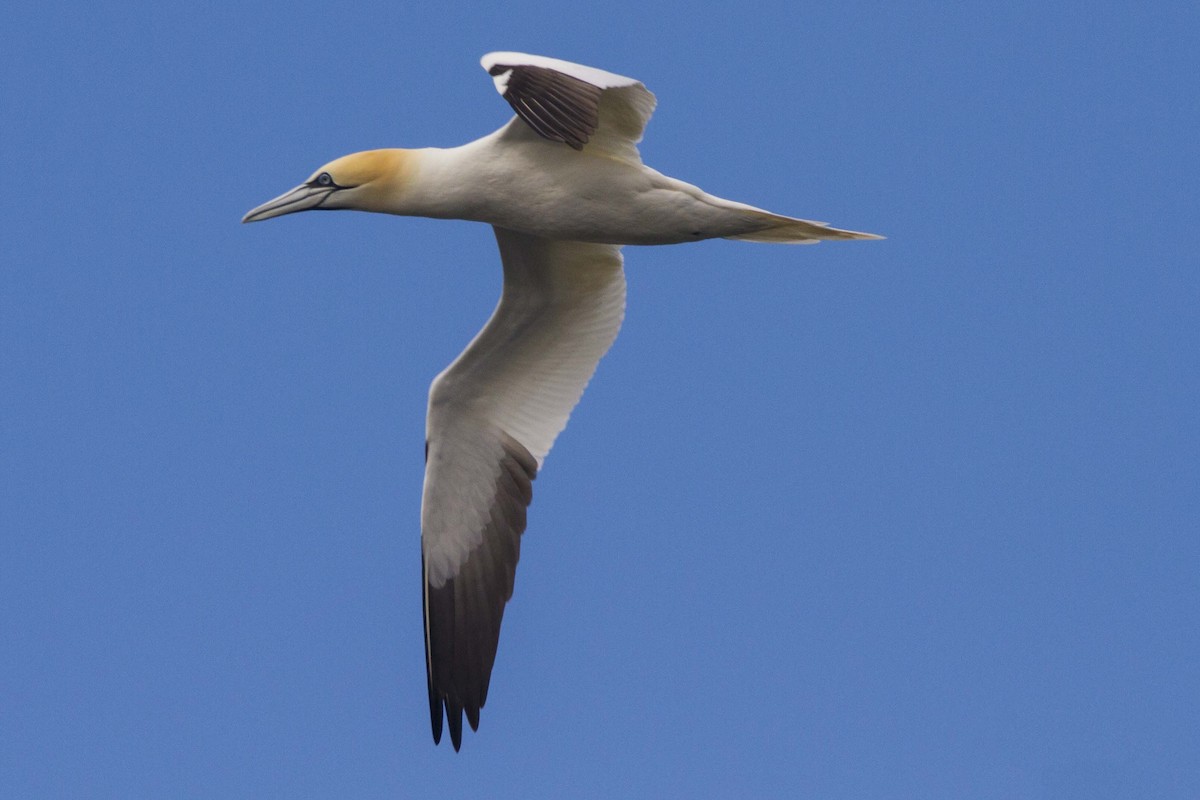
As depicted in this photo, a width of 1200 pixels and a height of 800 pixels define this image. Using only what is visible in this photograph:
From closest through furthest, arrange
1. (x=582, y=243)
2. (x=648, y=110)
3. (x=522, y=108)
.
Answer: (x=522, y=108), (x=648, y=110), (x=582, y=243)

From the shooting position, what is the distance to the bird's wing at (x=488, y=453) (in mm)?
12102

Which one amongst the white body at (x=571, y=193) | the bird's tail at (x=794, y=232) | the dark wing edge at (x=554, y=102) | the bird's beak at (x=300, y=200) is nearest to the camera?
the dark wing edge at (x=554, y=102)

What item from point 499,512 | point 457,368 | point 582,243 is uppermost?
point 582,243

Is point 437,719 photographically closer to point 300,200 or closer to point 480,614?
point 480,614

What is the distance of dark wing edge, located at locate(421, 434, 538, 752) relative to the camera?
39.9 feet

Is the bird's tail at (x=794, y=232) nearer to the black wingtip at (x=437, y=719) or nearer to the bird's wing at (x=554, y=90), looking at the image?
the bird's wing at (x=554, y=90)

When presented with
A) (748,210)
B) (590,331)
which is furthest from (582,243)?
(748,210)

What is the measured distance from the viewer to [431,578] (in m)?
12.3

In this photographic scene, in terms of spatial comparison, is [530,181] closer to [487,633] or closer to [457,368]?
[457,368]

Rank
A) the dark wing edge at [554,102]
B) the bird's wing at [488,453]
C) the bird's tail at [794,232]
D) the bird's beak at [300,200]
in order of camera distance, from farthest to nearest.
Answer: the bird's wing at [488,453]
the bird's beak at [300,200]
the bird's tail at [794,232]
the dark wing edge at [554,102]

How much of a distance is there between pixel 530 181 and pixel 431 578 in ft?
10.2

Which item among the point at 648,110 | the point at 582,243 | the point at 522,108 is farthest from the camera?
the point at 582,243

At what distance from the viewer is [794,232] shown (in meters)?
11.0

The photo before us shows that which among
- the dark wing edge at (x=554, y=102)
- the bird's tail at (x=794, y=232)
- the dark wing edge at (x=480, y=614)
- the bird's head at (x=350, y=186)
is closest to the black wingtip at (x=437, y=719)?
the dark wing edge at (x=480, y=614)
